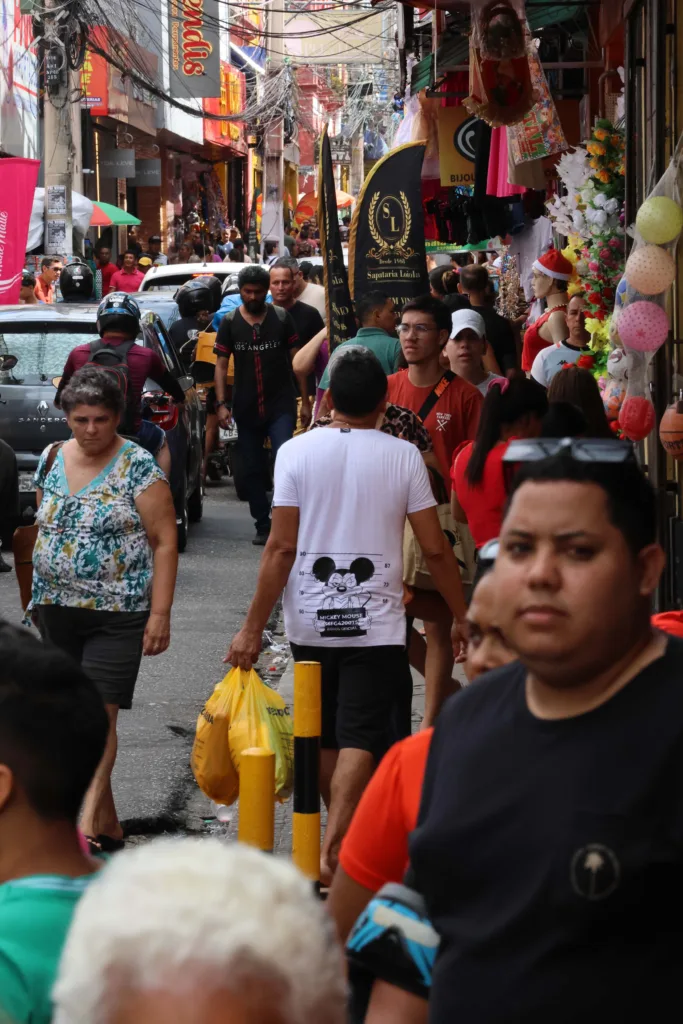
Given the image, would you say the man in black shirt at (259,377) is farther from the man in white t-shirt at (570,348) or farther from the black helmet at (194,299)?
the black helmet at (194,299)

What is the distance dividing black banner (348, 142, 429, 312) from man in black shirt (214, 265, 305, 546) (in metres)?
2.22

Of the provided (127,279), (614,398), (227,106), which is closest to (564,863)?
(614,398)

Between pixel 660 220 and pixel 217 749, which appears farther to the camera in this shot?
pixel 660 220

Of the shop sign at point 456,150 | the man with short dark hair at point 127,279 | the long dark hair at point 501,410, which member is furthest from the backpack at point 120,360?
the man with short dark hair at point 127,279

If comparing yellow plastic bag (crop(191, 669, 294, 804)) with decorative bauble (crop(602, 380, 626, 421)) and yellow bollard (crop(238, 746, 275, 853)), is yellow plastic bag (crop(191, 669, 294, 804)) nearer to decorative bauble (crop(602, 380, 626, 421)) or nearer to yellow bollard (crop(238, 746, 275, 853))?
yellow bollard (crop(238, 746, 275, 853))

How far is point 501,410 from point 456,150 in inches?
350

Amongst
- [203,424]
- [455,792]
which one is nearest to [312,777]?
[455,792]

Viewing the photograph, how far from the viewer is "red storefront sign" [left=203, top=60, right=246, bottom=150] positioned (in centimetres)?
4678

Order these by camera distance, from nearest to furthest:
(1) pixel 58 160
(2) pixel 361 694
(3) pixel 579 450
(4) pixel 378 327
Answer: (3) pixel 579 450, (2) pixel 361 694, (4) pixel 378 327, (1) pixel 58 160

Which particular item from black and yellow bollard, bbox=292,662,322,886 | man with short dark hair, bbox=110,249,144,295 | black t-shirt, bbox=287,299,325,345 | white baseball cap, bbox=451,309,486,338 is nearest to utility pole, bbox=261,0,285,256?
man with short dark hair, bbox=110,249,144,295

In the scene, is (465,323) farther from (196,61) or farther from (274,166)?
(274,166)

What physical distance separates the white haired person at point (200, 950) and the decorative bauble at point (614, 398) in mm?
6840

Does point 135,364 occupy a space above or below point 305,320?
below

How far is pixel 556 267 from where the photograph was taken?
36.5 feet
